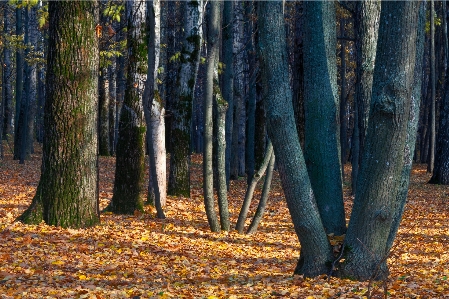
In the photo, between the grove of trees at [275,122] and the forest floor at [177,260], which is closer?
the forest floor at [177,260]

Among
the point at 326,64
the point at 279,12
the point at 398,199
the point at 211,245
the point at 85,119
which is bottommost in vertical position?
the point at 211,245

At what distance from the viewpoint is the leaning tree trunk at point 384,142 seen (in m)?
5.87

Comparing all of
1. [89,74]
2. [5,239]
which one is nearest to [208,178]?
[89,74]

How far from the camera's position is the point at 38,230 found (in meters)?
8.50

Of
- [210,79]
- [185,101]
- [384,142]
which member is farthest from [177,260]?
[185,101]

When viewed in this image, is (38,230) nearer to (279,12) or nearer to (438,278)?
(279,12)

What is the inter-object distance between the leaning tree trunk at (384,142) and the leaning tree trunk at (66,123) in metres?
4.52

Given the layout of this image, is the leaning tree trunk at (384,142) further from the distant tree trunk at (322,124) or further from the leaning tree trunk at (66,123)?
the leaning tree trunk at (66,123)

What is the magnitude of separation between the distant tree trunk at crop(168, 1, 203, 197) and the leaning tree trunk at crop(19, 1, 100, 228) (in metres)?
4.40

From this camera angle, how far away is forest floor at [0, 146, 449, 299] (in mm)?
5891

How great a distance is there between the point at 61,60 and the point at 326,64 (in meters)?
4.25

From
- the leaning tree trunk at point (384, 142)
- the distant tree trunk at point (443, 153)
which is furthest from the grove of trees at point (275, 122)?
the distant tree trunk at point (443, 153)

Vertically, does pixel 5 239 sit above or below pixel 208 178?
below

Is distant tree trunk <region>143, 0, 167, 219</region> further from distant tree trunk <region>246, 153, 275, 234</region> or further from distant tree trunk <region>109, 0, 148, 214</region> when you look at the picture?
distant tree trunk <region>246, 153, 275, 234</region>
